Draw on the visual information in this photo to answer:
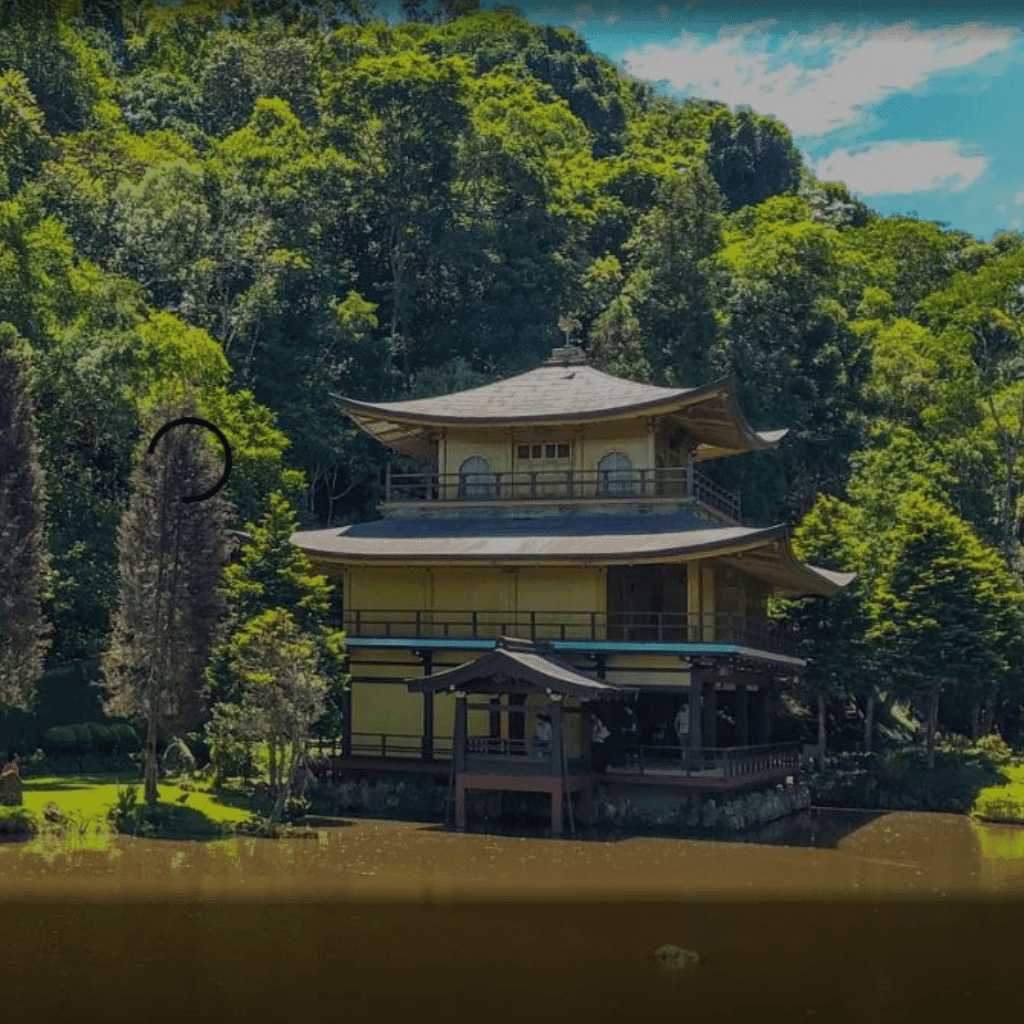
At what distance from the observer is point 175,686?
117 ft

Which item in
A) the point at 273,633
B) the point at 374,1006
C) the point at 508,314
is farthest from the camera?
the point at 508,314

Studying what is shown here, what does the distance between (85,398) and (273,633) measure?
18.9 metres

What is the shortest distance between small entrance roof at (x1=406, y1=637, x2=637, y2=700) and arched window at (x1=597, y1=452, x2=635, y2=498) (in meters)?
8.11

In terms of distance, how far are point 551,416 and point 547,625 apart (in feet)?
20.5

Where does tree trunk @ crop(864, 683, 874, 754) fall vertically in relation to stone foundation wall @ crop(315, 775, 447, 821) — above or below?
above

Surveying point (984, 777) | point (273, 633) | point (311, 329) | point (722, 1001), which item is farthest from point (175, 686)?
point (311, 329)

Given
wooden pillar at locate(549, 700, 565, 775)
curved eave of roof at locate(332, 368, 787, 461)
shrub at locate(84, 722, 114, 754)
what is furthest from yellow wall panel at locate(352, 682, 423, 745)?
curved eave of roof at locate(332, 368, 787, 461)

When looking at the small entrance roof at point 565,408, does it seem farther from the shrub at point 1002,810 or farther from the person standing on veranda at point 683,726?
the shrub at point 1002,810

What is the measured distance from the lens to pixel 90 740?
41.5 meters

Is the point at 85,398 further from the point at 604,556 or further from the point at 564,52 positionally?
the point at 564,52

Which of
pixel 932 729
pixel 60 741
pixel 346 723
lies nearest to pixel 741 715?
pixel 932 729

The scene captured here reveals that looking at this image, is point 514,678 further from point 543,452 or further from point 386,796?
point 543,452

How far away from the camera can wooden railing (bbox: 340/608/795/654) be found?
38.7m

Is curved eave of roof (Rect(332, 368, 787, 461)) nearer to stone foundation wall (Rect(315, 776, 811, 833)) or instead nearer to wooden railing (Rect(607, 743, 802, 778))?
wooden railing (Rect(607, 743, 802, 778))
